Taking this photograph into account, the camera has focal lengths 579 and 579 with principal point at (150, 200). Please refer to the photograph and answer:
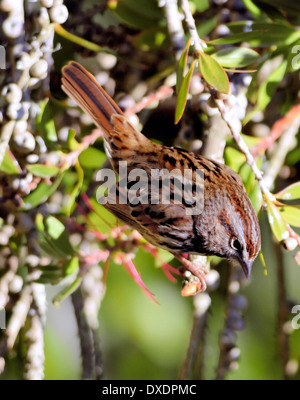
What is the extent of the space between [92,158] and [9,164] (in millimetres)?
162

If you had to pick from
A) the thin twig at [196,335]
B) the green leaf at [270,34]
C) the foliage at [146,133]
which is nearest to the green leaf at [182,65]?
the foliage at [146,133]

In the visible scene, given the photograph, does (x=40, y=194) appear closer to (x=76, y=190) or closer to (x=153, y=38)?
(x=76, y=190)

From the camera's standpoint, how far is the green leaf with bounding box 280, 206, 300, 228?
70 centimetres

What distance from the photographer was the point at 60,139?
0.79 meters

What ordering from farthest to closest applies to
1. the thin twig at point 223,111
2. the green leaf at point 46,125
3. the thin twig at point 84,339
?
the thin twig at point 84,339
the green leaf at point 46,125
the thin twig at point 223,111

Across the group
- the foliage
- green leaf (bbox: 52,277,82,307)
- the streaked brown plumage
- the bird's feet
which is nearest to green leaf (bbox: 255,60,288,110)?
the foliage

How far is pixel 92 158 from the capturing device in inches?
33.1

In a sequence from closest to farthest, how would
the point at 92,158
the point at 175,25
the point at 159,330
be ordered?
the point at 175,25 < the point at 92,158 < the point at 159,330

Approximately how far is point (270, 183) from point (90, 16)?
0.34 meters

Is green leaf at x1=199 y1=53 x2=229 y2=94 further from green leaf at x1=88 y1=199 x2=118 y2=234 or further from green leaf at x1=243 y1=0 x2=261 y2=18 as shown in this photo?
green leaf at x1=88 y1=199 x2=118 y2=234

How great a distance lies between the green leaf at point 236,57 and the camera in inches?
27.2

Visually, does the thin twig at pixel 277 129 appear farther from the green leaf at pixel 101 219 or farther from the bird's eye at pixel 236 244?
the green leaf at pixel 101 219

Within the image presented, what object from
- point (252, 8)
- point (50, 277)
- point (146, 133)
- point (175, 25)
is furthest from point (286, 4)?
point (50, 277)

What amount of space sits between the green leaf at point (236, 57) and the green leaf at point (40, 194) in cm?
24
